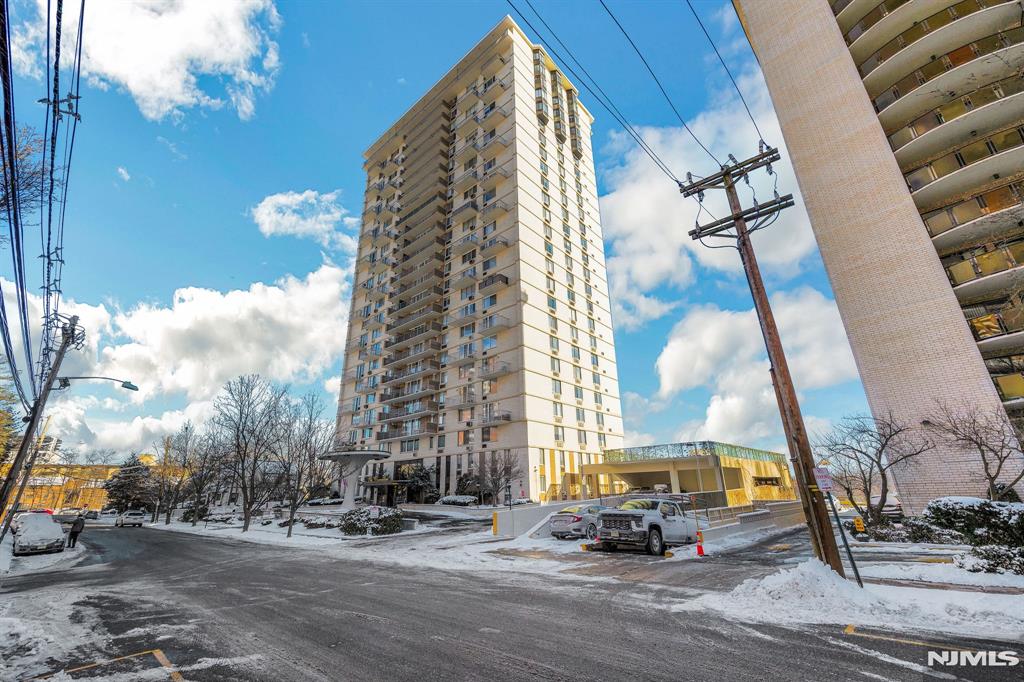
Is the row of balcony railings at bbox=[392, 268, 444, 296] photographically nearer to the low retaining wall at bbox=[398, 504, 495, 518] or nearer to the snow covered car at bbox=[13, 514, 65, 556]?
the low retaining wall at bbox=[398, 504, 495, 518]

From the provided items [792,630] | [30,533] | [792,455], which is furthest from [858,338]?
[30,533]

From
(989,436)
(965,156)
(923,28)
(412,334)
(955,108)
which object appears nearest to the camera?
(989,436)

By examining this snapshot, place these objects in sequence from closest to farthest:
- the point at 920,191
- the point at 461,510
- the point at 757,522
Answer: the point at 920,191, the point at 757,522, the point at 461,510

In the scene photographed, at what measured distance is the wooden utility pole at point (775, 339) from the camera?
28.2ft

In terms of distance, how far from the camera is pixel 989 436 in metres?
16.2

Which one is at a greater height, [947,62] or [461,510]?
[947,62]

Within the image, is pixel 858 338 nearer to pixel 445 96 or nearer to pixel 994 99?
pixel 994 99

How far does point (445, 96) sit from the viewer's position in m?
65.4

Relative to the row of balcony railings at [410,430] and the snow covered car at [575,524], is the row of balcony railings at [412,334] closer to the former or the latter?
the row of balcony railings at [410,430]

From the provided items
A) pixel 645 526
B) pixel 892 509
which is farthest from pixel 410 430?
pixel 892 509

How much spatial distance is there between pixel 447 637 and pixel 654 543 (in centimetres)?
1088

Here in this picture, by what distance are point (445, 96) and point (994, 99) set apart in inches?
2476

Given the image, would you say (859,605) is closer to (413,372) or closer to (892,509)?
(892,509)

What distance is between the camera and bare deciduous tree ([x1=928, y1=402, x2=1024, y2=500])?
15.4 m
